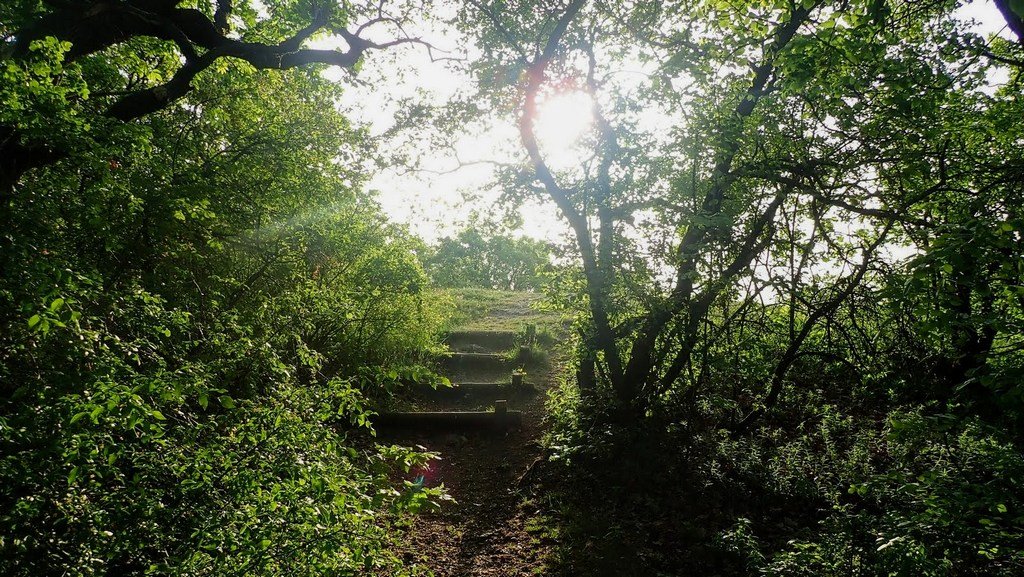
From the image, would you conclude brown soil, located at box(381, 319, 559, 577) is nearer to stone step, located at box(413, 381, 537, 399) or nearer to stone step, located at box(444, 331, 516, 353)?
stone step, located at box(413, 381, 537, 399)

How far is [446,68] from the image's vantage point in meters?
8.43

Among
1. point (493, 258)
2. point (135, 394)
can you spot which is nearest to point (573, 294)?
point (135, 394)

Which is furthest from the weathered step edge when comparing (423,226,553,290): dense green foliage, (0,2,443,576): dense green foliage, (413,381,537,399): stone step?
(423,226,553,290): dense green foliage

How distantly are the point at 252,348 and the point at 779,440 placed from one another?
22.7 ft

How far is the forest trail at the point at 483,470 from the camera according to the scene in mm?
5754

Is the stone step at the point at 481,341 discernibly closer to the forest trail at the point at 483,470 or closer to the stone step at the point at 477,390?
the forest trail at the point at 483,470

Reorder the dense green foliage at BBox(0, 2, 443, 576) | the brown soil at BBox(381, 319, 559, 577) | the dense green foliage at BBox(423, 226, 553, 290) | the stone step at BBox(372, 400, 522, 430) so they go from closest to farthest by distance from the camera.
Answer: the dense green foliage at BBox(0, 2, 443, 576) < the brown soil at BBox(381, 319, 559, 577) < the stone step at BBox(372, 400, 522, 430) < the dense green foliage at BBox(423, 226, 553, 290)

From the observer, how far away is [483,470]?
8.05m

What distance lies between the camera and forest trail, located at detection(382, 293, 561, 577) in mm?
5754

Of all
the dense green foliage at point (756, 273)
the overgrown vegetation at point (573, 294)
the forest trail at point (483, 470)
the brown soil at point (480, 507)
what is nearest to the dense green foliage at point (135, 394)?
the overgrown vegetation at point (573, 294)

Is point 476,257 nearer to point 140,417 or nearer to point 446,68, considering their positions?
point 446,68

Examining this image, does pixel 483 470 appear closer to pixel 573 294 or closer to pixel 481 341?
pixel 573 294

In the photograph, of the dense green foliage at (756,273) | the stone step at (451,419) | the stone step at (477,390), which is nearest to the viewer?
the dense green foliage at (756,273)

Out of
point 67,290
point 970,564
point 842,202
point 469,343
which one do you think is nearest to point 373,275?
point 469,343
